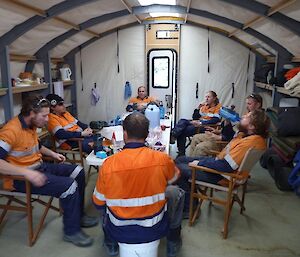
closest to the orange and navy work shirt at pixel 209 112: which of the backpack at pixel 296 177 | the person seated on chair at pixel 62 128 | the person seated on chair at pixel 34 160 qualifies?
the backpack at pixel 296 177

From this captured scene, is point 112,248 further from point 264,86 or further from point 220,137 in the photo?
point 264,86

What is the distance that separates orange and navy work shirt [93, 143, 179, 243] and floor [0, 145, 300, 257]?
797 mm

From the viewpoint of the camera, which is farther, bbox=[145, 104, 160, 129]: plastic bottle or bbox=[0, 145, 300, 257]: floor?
bbox=[145, 104, 160, 129]: plastic bottle

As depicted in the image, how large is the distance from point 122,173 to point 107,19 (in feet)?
12.1

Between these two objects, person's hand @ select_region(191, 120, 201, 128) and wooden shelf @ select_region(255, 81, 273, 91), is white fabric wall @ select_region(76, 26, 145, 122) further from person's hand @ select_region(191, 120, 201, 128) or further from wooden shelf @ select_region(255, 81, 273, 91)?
wooden shelf @ select_region(255, 81, 273, 91)

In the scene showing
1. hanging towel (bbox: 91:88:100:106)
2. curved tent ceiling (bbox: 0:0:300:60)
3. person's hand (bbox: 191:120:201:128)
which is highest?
curved tent ceiling (bbox: 0:0:300:60)

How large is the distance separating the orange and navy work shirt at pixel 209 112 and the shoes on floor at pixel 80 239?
277 centimetres

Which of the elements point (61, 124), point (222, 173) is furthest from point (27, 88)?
point (222, 173)

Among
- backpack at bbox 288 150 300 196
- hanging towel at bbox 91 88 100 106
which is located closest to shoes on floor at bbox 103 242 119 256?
backpack at bbox 288 150 300 196

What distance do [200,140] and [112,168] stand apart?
2.57 metres

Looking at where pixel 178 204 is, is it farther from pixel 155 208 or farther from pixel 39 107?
pixel 39 107

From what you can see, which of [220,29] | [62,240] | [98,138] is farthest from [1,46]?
[220,29]

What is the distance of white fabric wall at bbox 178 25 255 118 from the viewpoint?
6035mm

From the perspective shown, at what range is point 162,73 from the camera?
6.27 metres
